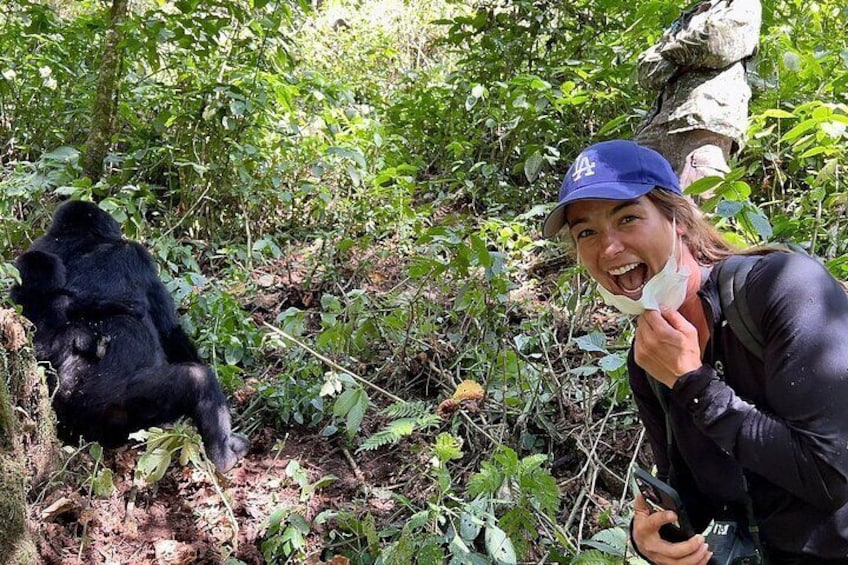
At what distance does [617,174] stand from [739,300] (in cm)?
33

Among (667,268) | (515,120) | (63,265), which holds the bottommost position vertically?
(515,120)

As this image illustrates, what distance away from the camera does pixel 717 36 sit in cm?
293

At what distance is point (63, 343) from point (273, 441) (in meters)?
0.98

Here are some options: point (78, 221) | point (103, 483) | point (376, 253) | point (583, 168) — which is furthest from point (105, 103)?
point (583, 168)

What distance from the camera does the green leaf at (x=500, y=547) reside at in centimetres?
194

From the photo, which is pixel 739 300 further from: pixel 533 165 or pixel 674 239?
pixel 533 165

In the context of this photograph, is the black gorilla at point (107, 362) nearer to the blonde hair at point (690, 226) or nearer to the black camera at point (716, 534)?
the black camera at point (716, 534)

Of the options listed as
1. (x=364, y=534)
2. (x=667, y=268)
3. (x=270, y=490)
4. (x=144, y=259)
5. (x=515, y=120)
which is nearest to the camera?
(x=667, y=268)

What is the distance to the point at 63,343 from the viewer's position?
286cm

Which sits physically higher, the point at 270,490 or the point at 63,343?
the point at 63,343

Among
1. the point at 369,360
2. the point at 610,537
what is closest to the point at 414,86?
the point at 369,360

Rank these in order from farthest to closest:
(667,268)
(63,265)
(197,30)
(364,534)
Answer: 1. (197,30)
2. (63,265)
3. (364,534)
4. (667,268)

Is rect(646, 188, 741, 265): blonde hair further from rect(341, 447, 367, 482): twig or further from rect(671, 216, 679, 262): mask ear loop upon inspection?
rect(341, 447, 367, 482): twig

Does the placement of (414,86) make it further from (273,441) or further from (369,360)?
(273,441)
